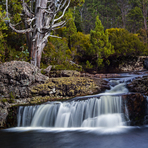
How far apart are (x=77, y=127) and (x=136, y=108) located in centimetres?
260

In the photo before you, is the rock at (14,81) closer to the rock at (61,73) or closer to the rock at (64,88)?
the rock at (64,88)

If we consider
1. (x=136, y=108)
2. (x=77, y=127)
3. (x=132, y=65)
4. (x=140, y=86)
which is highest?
(x=132, y=65)

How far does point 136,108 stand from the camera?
7270mm

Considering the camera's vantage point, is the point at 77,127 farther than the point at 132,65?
No

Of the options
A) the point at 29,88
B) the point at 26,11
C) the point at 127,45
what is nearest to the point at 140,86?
the point at 29,88

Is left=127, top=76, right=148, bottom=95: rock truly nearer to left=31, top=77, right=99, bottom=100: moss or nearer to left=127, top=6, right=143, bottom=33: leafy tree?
left=31, top=77, right=99, bottom=100: moss

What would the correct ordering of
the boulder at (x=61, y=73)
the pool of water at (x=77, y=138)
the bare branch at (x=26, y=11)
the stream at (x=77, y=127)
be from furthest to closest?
1. the bare branch at (x=26, y=11)
2. the boulder at (x=61, y=73)
3. the stream at (x=77, y=127)
4. the pool of water at (x=77, y=138)

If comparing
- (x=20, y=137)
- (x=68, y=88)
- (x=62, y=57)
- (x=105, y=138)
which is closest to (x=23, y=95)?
(x=68, y=88)

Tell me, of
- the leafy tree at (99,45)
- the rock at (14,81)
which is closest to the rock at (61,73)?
the rock at (14,81)

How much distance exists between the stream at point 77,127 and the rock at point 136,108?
0.68ft

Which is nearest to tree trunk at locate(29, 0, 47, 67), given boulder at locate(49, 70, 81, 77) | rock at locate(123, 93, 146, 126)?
boulder at locate(49, 70, 81, 77)

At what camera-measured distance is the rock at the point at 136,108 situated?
23.3 ft

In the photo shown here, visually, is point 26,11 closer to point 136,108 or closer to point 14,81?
point 14,81

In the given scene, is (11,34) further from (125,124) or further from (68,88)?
(125,124)
